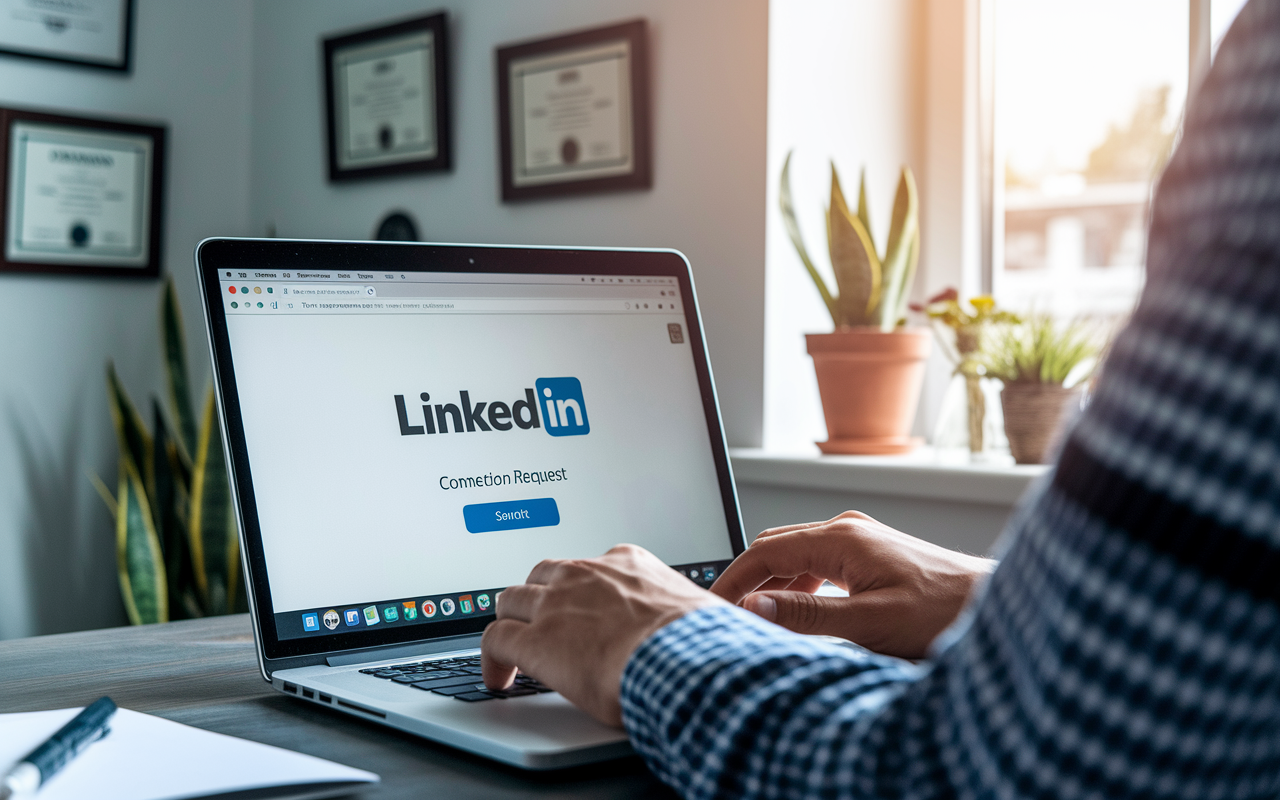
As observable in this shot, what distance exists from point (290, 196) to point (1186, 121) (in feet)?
8.37

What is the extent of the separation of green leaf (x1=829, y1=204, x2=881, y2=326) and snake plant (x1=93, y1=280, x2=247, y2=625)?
131 centimetres

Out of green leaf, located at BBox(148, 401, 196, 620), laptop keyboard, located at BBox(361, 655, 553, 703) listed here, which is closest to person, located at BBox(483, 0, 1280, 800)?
laptop keyboard, located at BBox(361, 655, 553, 703)

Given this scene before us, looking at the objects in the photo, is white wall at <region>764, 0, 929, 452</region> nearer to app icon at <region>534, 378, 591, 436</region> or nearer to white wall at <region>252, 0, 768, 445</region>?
white wall at <region>252, 0, 768, 445</region>

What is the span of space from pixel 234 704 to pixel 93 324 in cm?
211

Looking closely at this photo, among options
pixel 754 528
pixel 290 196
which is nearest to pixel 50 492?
pixel 290 196

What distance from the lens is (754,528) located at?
1.88 m

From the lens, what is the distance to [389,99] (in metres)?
2.43

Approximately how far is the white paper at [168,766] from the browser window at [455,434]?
6.9 inches

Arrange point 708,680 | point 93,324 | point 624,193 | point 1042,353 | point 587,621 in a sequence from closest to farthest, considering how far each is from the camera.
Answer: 1. point 708,680
2. point 587,621
3. point 1042,353
4. point 624,193
5. point 93,324

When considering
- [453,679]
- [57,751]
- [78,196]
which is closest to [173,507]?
[78,196]

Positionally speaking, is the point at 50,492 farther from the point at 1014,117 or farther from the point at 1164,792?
the point at 1164,792

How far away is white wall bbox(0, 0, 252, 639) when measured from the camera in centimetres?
240

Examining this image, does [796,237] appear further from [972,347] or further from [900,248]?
[972,347]

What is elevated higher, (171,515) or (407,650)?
(407,650)
